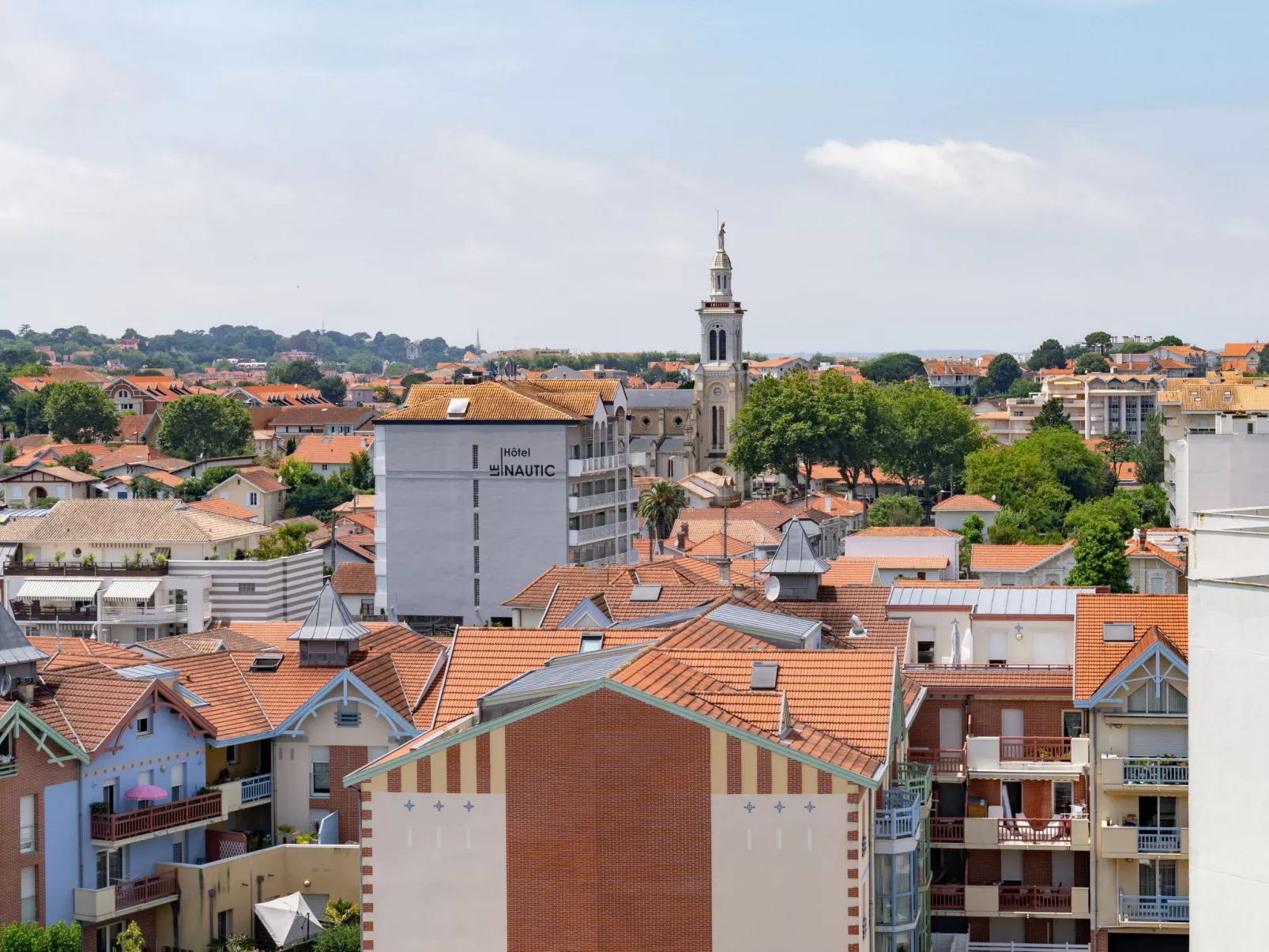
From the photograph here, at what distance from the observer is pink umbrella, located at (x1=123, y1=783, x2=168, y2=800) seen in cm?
3622

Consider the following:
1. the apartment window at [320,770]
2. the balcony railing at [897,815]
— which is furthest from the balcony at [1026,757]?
the apartment window at [320,770]

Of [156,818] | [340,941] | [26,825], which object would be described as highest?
[26,825]

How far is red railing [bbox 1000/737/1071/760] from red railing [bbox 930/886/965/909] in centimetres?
290

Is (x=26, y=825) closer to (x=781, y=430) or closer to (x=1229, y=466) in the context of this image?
(x=1229, y=466)

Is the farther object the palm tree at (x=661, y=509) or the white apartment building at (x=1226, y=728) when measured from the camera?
the palm tree at (x=661, y=509)

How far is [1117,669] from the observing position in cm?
3359

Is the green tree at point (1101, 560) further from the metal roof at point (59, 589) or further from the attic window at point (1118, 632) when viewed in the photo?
the attic window at point (1118, 632)

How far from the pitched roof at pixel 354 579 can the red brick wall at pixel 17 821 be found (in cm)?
5182

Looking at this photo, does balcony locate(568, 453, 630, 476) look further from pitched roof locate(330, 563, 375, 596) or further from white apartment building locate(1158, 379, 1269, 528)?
white apartment building locate(1158, 379, 1269, 528)

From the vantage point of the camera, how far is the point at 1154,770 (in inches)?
1315

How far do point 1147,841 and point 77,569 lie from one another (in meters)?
51.3

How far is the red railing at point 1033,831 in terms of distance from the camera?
3466cm

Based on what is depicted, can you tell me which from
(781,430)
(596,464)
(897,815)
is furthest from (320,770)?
(781,430)

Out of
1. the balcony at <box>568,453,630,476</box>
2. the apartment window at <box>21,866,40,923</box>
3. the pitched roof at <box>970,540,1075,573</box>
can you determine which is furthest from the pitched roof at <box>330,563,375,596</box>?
the apartment window at <box>21,866,40,923</box>
